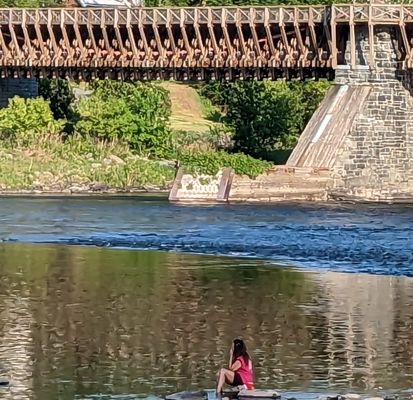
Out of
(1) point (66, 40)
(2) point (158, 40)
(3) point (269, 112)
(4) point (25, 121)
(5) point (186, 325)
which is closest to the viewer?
(5) point (186, 325)

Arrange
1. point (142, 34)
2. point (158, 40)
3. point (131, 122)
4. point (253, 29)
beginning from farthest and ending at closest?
point (131, 122)
point (142, 34)
point (158, 40)
point (253, 29)

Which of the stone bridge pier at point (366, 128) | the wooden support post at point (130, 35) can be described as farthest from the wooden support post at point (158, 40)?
the stone bridge pier at point (366, 128)

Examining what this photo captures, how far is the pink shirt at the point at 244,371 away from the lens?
24484 mm

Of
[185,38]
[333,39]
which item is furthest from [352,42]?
[185,38]

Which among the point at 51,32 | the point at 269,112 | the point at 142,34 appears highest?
the point at 51,32

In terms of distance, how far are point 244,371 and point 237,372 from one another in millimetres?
118

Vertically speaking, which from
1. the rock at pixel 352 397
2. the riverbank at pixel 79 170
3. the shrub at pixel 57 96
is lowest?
the rock at pixel 352 397

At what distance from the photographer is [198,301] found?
116ft

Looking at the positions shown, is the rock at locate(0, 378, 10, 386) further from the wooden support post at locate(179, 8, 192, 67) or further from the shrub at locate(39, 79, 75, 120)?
the shrub at locate(39, 79, 75, 120)

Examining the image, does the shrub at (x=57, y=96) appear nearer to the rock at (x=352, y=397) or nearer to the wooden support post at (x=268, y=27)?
the wooden support post at (x=268, y=27)

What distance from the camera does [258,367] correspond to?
2716 centimetres

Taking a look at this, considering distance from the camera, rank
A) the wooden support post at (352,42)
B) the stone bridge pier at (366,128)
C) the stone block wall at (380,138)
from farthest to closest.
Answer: the wooden support post at (352,42) → the stone block wall at (380,138) → the stone bridge pier at (366,128)

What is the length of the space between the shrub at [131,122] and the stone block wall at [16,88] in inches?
182

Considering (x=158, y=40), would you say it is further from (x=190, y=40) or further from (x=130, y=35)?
(x=190, y=40)
